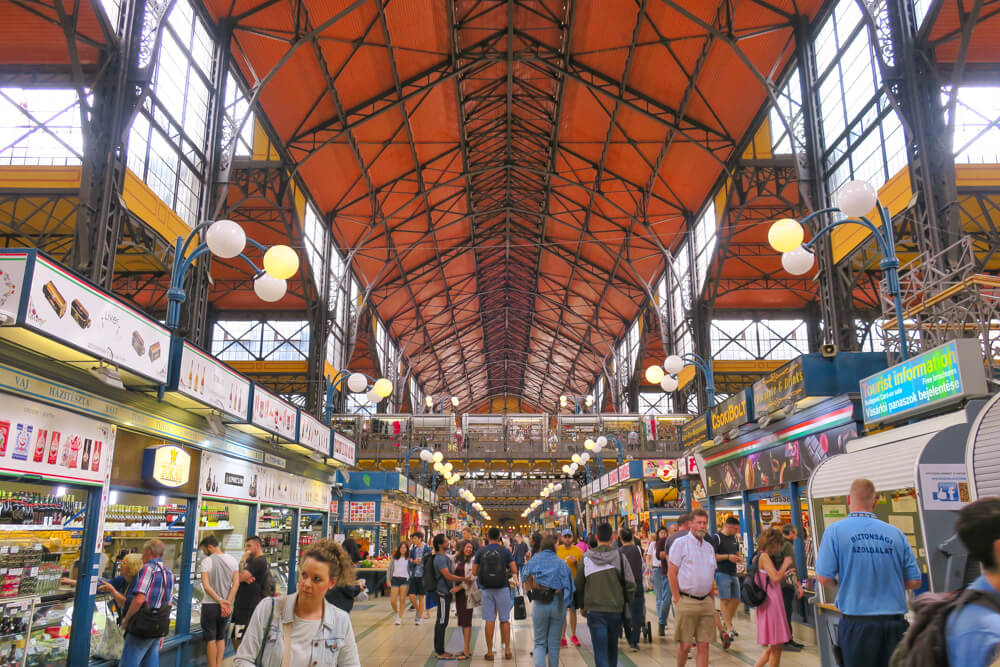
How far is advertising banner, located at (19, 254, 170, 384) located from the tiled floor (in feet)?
16.0

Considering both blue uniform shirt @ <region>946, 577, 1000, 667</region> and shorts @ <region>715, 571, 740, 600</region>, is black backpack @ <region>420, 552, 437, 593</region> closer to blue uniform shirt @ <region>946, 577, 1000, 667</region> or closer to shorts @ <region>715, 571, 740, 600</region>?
shorts @ <region>715, 571, 740, 600</region>

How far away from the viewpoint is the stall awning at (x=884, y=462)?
716 centimetres

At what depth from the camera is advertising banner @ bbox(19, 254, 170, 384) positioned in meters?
5.59

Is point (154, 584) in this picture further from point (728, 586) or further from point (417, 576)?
point (417, 576)

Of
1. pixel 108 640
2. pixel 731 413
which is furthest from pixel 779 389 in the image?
pixel 108 640

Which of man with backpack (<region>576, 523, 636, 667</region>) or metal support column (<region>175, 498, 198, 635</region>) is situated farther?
metal support column (<region>175, 498, 198, 635</region>)

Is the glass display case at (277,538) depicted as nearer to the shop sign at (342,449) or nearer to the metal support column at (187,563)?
the shop sign at (342,449)

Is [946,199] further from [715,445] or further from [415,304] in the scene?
[415,304]

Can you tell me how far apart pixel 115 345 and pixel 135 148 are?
11.8m

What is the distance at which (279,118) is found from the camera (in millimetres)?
23797

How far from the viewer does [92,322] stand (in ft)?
20.8

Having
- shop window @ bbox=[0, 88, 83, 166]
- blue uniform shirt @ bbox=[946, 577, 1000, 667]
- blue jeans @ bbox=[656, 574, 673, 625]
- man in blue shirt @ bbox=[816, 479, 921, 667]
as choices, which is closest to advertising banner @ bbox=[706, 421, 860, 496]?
blue jeans @ bbox=[656, 574, 673, 625]

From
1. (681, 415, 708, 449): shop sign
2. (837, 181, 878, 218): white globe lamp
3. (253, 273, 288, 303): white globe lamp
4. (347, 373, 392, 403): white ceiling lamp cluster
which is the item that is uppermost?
(837, 181, 878, 218): white globe lamp

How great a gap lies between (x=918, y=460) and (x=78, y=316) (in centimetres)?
765
